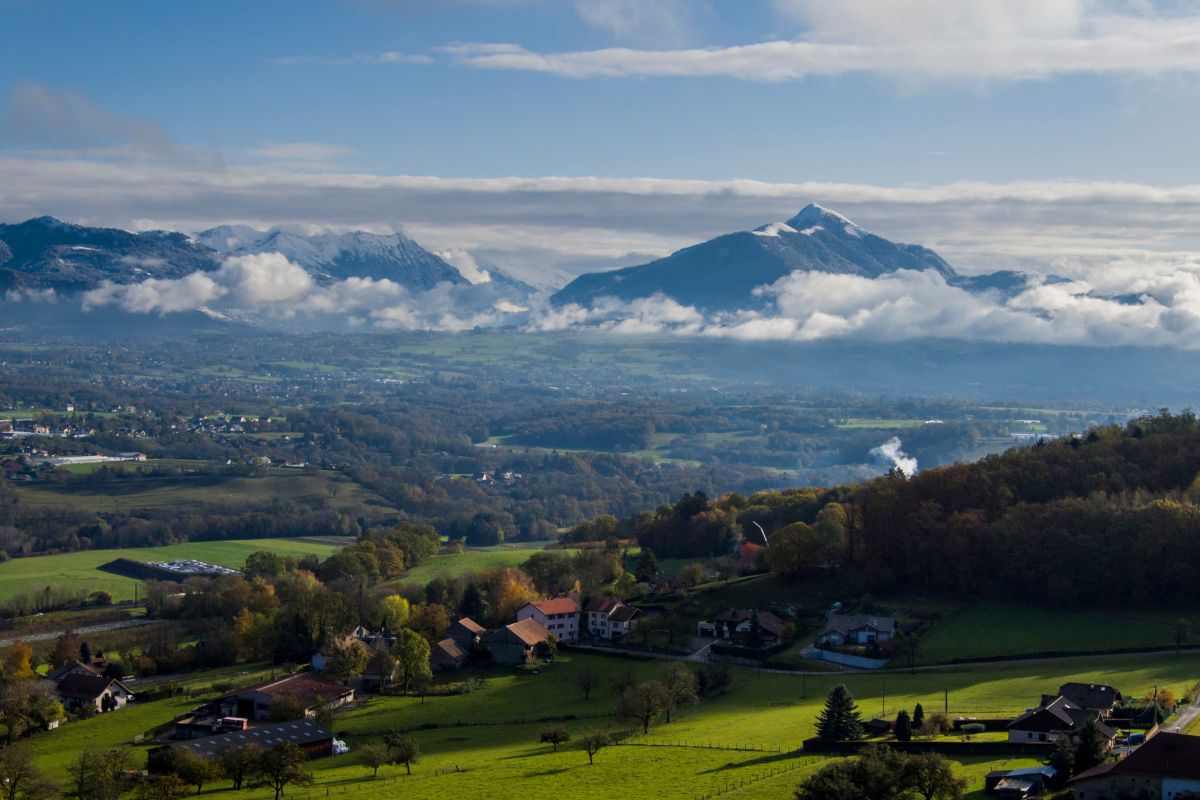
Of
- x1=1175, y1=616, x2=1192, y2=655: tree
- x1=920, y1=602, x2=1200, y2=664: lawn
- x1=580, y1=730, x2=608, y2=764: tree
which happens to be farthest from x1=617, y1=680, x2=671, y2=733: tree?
x1=1175, y1=616, x2=1192, y2=655: tree

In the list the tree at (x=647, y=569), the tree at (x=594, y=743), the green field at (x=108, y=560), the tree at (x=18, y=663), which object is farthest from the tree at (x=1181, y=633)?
the green field at (x=108, y=560)

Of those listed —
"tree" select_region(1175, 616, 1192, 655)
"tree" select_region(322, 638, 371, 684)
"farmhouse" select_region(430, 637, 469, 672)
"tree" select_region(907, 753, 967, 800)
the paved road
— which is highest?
"tree" select_region(907, 753, 967, 800)

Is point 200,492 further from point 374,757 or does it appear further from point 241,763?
point 374,757

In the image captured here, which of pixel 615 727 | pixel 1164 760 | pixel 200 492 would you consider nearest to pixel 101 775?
pixel 615 727

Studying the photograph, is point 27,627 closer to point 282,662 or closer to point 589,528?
point 282,662

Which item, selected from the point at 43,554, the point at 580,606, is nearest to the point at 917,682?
A: the point at 580,606

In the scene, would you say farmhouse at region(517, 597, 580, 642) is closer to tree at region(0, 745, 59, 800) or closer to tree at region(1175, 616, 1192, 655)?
tree at region(1175, 616, 1192, 655)

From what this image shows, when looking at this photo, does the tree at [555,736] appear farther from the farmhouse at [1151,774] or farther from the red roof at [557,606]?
the red roof at [557,606]
